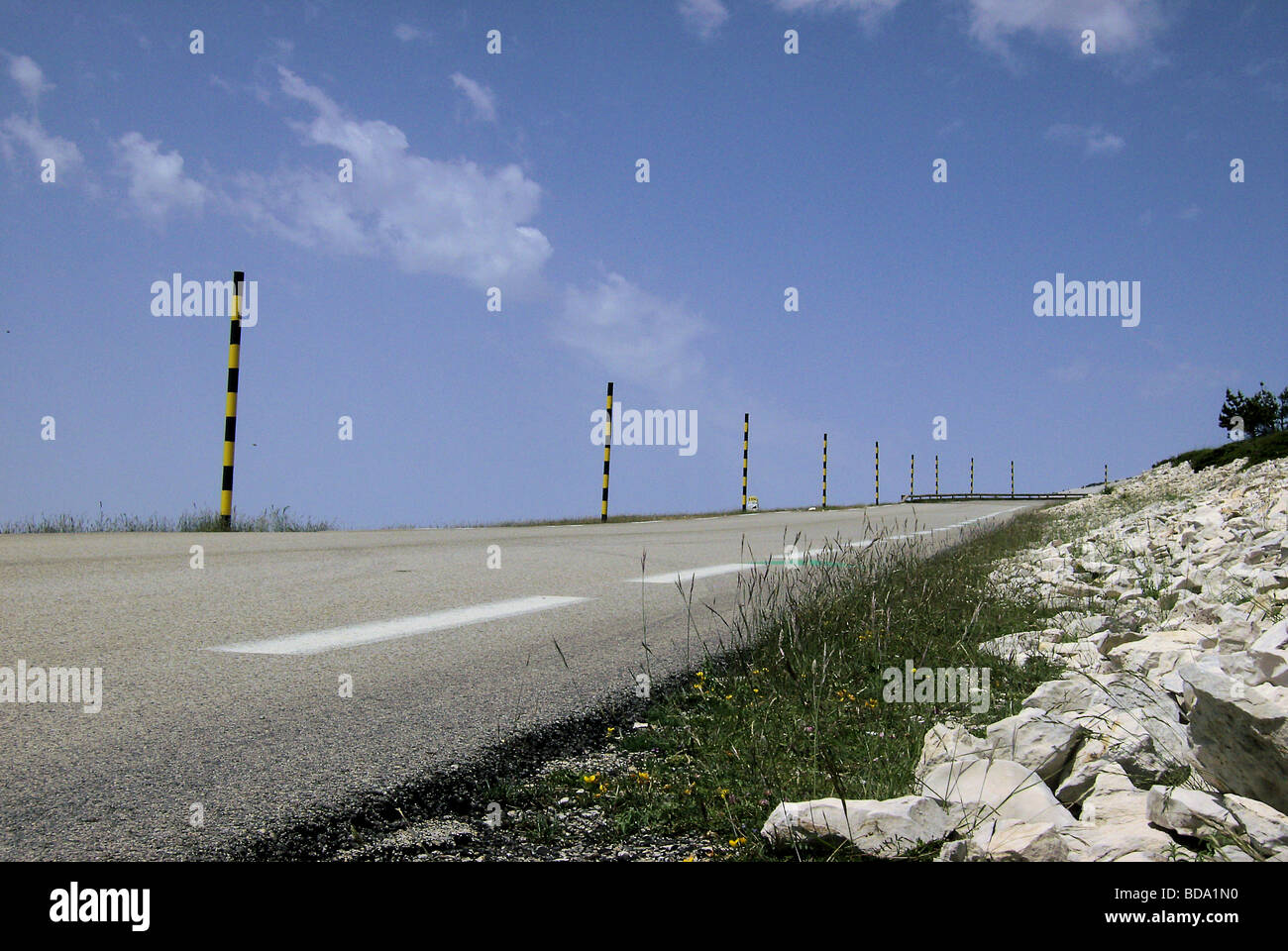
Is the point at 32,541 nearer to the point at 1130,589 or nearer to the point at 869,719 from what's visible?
the point at 869,719

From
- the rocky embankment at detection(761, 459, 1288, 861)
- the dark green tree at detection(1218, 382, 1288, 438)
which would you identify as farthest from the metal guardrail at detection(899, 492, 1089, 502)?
the rocky embankment at detection(761, 459, 1288, 861)

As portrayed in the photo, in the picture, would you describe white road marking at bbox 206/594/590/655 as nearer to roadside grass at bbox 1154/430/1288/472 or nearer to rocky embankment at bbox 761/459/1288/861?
rocky embankment at bbox 761/459/1288/861

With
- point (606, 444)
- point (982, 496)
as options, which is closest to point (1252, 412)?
point (982, 496)

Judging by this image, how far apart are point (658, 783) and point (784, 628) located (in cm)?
186

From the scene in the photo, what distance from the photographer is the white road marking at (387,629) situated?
3537 millimetres

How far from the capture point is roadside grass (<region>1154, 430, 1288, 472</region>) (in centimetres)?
1598

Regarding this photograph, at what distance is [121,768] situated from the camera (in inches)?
87.0

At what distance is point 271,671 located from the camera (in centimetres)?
316

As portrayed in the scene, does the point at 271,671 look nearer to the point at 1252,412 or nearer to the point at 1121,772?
the point at 1121,772

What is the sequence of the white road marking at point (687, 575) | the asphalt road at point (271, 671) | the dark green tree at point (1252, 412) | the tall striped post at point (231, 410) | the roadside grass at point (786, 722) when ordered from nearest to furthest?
1. the asphalt road at point (271, 671)
2. the roadside grass at point (786, 722)
3. the white road marking at point (687, 575)
4. the tall striped post at point (231, 410)
5. the dark green tree at point (1252, 412)

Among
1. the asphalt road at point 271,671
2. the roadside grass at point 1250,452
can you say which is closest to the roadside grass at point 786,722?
the asphalt road at point 271,671

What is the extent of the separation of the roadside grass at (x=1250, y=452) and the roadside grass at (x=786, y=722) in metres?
13.7

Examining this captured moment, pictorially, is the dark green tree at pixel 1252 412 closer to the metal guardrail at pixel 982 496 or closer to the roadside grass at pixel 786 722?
the metal guardrail at pixel 982 496

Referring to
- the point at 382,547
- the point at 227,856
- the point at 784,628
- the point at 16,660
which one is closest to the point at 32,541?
the point at 382,547
